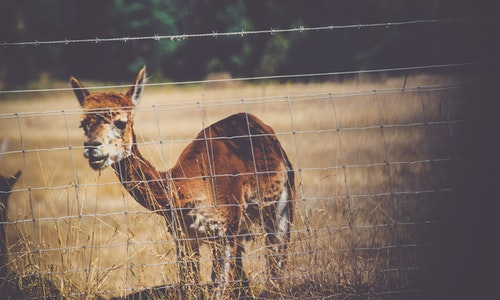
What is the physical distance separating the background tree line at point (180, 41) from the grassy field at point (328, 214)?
54.8 ft

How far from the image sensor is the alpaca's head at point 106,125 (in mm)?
4473

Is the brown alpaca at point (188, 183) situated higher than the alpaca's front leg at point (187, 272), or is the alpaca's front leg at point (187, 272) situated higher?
the brown alpaca at point (188, 183)

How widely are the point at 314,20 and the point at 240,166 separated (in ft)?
87.4

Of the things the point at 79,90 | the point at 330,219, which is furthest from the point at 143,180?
the point at 330,219

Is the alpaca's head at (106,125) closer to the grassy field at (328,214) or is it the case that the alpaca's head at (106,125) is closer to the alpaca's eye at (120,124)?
the alpaca's eye at (120,124)

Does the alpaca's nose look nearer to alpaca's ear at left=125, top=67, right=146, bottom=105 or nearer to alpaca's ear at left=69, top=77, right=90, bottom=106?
alpaca's ear at left=69, top=77, right=90, bottom=106

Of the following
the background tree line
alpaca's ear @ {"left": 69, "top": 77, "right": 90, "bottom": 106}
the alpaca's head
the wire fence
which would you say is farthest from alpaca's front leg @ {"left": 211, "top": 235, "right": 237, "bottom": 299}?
the background tree line

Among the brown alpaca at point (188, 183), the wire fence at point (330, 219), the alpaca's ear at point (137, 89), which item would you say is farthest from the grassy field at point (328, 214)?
the alpaca's ear at point (137, 89)

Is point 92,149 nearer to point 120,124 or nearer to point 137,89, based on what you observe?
point 120,124

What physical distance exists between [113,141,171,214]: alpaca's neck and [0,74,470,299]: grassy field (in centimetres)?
10

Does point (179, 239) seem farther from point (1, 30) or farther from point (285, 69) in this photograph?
point (1, 30)

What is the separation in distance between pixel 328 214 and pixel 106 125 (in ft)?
6.33

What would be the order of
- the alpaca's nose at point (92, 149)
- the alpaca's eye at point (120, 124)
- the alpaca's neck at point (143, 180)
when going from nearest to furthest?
the alpaca's nose at point (92, 149)
the alpaca's eye at point (120, 124)
the alpaca's neck at point (143, 180)

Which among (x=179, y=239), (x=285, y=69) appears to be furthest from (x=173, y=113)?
(x=179, y=239)
